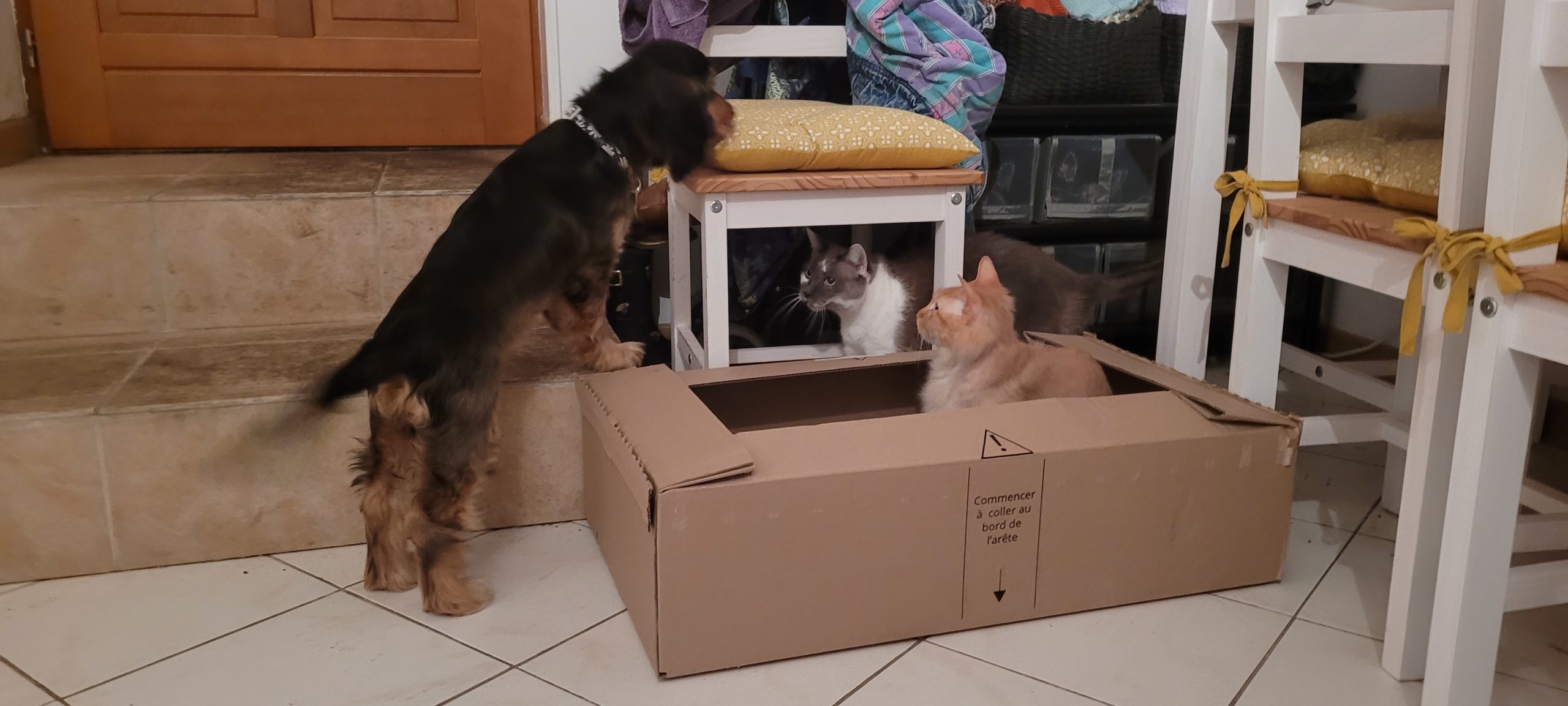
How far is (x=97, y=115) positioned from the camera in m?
2.48

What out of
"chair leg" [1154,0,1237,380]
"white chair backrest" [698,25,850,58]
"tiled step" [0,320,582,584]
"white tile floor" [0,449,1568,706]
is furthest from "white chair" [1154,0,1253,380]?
"tiled step" [0,320,582,584]

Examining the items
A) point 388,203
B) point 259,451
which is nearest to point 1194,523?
point 259,451

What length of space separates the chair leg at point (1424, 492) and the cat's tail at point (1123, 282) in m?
0.87

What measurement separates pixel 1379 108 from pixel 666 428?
192 cm

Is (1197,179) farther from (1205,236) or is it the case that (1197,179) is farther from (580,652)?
(580,652)

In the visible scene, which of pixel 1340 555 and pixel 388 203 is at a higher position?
pixel 388 203

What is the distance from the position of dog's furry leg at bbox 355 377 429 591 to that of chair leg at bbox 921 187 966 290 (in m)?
0.90

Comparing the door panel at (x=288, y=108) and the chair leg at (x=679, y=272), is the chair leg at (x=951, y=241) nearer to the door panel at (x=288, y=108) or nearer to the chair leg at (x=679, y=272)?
the chair leg at (x=679, y=272)

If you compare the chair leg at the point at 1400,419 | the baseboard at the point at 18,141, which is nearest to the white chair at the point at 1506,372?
the chair leg at the point at 1400,419

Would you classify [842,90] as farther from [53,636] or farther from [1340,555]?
[53,636]

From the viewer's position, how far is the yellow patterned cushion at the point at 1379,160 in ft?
4.24

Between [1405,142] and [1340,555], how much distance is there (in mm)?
634

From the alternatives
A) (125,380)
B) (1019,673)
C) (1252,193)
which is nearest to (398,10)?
(125,380)

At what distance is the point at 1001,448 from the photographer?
1307 mm
